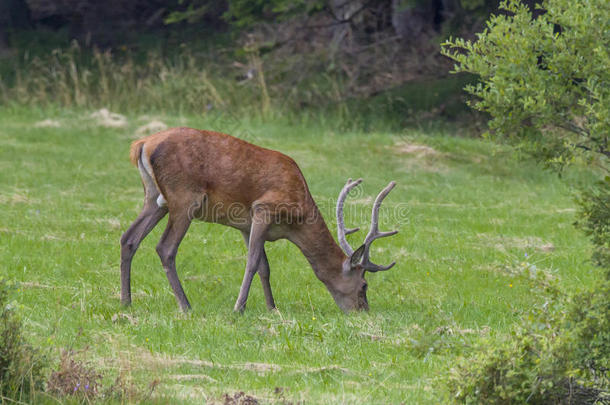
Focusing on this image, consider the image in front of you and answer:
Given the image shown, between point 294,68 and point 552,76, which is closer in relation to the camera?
point 552,76

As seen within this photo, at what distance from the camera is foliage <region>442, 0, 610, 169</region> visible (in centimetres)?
555

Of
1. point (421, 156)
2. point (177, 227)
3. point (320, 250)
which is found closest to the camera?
point (177, 227)

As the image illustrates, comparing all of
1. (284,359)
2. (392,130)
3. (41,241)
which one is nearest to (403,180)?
(392,130)

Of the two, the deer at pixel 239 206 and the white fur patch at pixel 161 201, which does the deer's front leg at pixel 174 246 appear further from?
the white fur patch at pixel 161 201

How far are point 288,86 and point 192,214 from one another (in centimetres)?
1431

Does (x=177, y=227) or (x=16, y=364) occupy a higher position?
(x=16, y=364)

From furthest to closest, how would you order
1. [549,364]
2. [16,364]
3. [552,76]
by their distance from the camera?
[552,76] < [16,364] < [549,364]

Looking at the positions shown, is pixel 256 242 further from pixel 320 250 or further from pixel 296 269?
pixel 296 269

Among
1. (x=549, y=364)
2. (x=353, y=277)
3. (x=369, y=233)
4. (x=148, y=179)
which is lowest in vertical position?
(x=353, y=277)

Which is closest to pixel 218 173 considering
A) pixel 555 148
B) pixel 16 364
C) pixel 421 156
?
pixel 555 148

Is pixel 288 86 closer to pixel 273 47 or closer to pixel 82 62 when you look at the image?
pixel 273 47

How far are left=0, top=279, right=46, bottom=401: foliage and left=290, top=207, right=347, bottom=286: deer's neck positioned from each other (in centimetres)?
348

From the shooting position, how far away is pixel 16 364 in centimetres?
500

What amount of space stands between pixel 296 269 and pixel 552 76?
4.72 metres
